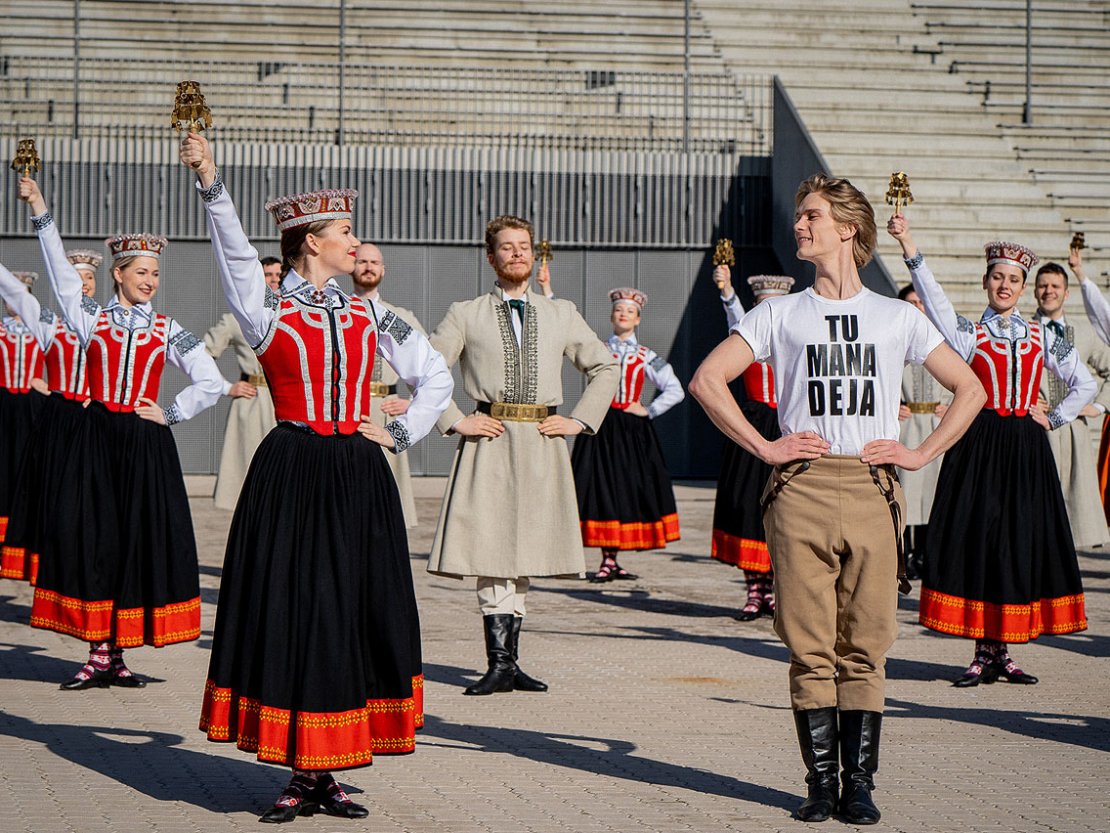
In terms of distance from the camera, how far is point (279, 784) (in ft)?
16.6

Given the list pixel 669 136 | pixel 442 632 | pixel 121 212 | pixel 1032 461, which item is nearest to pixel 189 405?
pixel 442 632

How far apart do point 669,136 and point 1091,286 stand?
1199 cm

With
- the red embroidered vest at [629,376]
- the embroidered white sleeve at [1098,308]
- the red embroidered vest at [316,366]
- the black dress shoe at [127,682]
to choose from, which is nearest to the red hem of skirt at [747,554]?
the embroidered white sleeve at [1098,308]

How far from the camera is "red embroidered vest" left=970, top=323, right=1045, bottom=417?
23.1 feet

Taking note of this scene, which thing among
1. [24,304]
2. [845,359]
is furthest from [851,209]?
[24,304]

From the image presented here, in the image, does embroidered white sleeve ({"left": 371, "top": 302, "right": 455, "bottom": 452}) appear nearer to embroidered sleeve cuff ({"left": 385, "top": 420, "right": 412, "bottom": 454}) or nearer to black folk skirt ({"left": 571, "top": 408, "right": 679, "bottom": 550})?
embroidered sleeve cuff ({"left": 385, "top": 420, "right": 412, "bottom": 454})

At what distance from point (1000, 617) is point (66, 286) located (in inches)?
173

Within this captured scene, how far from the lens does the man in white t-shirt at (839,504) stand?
4.66m

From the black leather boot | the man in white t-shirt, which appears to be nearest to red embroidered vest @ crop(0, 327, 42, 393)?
the man in white t-shirt

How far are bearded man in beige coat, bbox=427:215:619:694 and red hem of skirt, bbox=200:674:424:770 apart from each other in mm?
2079

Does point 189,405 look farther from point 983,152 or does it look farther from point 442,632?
point 983,152

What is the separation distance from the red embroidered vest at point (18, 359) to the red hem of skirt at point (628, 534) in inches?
162

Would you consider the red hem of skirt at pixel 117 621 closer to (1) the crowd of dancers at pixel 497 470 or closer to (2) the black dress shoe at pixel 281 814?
(1) the crowd of dancers at pixel 497 470

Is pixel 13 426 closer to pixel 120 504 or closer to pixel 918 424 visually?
pixel 120 504
